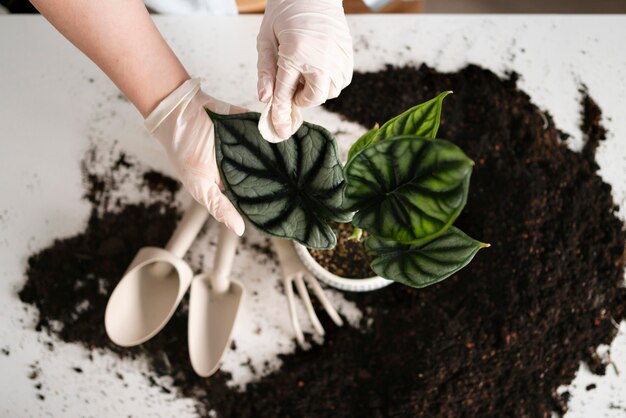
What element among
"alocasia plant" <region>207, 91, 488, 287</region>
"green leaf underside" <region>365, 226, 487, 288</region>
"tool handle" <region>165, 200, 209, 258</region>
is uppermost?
"alocasia plant" <region>207, 91, 488, 287</region>

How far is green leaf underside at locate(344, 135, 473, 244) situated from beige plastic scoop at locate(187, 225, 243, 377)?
37 centimetres

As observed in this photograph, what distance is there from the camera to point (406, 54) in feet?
3.14

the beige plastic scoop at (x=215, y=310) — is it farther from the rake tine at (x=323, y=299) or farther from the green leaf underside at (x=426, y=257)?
the green leaf underside at (x=426, y=257)

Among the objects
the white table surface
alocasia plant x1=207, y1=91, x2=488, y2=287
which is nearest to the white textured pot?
the white table surface

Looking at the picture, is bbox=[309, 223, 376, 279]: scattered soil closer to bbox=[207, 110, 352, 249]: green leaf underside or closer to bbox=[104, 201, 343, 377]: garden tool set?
bbox=[104, 201, 343, 377]: garden tool set

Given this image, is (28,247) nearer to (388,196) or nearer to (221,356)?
(221,356)

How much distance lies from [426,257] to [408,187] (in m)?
0.10

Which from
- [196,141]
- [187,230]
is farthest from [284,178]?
[187,230]

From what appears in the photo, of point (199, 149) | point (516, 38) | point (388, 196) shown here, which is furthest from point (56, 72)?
point (516, 38)

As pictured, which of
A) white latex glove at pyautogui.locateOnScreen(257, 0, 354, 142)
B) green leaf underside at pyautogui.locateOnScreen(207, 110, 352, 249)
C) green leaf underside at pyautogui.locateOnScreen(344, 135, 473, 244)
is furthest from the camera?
white latex glove at pyautogui.locateOnScreen(257, 0, 354, 142)

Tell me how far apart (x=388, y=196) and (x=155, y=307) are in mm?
521

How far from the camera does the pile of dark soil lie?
0.90m

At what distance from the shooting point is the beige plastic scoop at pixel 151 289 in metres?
0.84

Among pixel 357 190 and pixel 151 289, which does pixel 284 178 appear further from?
pixel 151 289
